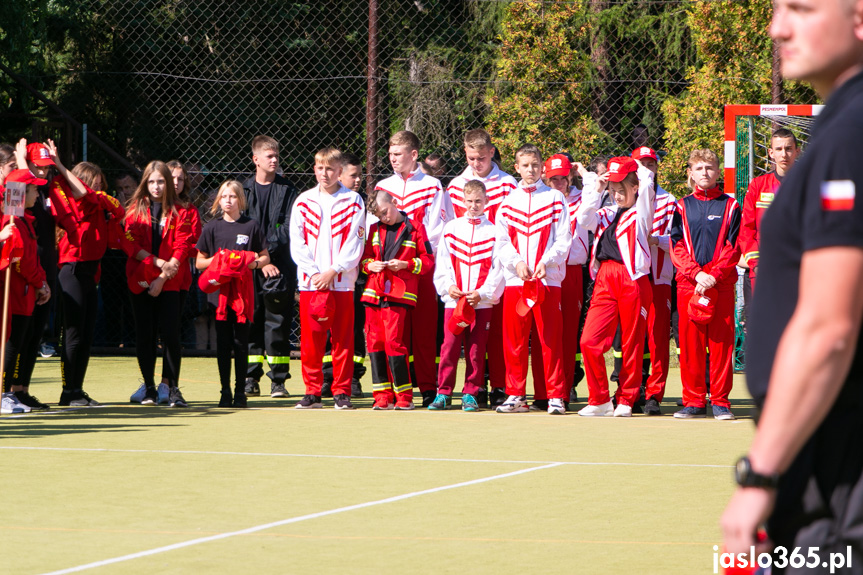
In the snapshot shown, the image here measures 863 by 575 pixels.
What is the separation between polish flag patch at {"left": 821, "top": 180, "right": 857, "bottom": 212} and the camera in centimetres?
201

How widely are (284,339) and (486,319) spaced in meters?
1.89

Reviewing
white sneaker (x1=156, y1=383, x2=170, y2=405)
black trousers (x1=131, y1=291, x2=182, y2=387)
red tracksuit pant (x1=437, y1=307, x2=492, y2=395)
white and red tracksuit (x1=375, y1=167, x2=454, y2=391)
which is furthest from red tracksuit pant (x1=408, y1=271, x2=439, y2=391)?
white sneaker (x1=156, y1=383, x2=170, y2=405)

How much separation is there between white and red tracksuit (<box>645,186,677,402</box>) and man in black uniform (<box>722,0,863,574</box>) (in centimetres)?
751

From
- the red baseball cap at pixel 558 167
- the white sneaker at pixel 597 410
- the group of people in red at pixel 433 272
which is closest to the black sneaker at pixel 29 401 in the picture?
the group of people in red at pixel 433 272

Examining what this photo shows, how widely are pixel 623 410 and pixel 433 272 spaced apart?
186cm

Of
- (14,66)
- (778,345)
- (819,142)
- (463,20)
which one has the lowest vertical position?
(778,345)

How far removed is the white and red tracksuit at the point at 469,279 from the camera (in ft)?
32.1

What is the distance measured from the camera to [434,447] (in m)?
7.75

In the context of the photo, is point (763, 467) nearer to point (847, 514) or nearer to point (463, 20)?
point (847, 514)

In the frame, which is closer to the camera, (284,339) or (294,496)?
(294,496)

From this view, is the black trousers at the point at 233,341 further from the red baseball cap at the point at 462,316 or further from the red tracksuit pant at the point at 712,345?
the red tracksuit pant at the point at 712,345

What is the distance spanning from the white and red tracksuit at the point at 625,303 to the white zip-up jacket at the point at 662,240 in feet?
0.40

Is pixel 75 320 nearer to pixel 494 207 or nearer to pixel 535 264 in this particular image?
pixel 494 207

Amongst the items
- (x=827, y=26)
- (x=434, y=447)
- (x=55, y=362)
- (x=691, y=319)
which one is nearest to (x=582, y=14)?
(x=55, y=362)
